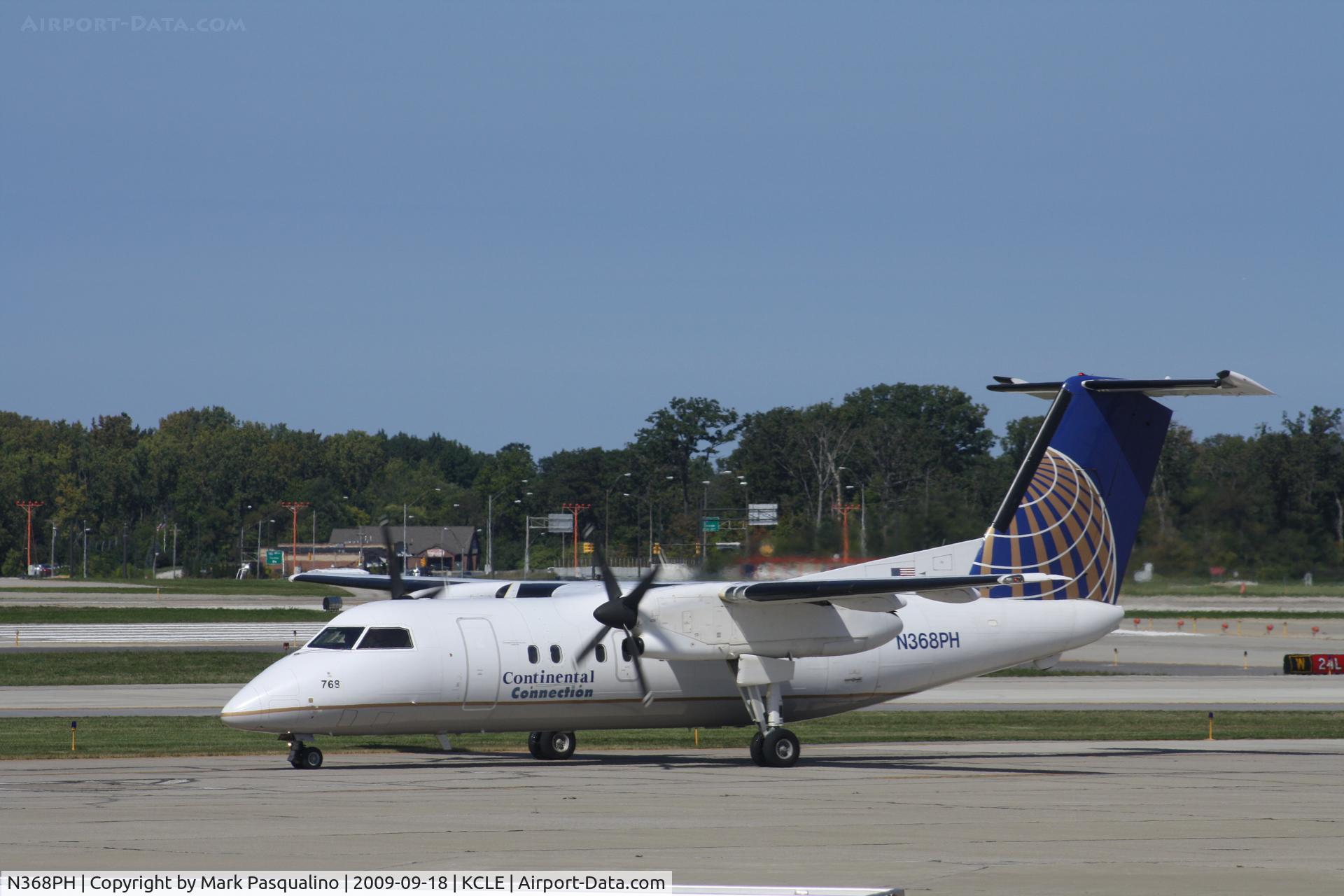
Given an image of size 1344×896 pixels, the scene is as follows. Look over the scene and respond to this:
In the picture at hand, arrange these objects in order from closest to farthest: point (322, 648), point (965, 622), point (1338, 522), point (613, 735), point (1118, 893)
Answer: point (1118, 893) < point (322, 648) < point (965, 622) < point (1338, 522) < point (613, 735)

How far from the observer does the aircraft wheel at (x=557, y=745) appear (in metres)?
26.4

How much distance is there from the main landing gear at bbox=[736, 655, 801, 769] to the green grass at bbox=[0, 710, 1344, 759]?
479 centimetres

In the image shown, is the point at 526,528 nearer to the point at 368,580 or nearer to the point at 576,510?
the point at 576,510

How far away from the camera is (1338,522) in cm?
3081

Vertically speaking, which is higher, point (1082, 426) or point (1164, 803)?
point (1082, 426)

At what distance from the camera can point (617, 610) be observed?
2442 centimetres

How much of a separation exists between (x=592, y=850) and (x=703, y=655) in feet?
34.5

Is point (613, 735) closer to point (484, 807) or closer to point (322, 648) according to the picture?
point (322, 648)

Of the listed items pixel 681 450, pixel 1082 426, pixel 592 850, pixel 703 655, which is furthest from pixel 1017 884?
pixel 681 450

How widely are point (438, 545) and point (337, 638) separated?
15160 centimetres

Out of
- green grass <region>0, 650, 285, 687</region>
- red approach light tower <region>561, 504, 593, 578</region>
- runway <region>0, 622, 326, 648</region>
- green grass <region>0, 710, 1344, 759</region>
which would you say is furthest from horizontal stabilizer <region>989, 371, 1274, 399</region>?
red approach light tower <region>561, 504, 593, 578</region>

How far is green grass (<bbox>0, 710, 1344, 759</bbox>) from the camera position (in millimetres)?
28812
